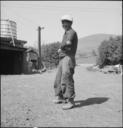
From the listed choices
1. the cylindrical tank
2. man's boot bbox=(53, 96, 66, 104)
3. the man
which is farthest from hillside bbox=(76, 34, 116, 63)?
the man

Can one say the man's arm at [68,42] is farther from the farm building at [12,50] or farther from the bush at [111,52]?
the bush at [111,52]

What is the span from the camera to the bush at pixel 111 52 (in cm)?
2590

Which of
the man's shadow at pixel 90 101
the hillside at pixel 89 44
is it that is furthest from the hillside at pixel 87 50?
the man's shadow at pixel 90 101

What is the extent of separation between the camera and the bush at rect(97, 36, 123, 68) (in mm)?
25898

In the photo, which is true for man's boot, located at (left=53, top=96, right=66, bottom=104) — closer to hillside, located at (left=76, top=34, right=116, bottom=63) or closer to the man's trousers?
the man's trousers

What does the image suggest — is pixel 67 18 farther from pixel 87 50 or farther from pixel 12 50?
pixel 87 50

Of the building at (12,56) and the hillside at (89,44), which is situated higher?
the hillside at (89,44)

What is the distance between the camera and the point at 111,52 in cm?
2697

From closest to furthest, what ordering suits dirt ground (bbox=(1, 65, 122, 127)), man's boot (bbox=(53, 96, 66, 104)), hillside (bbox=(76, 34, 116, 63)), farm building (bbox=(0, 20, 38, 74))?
dirt ground (bbox=(1, 65, 122, 127)) < man's boot (bbox=(53, 96, 66, 104)) < farm building (bbox=(0, 20, 38, 74)) < hillside (bbox=(76, 34, 116, 63))

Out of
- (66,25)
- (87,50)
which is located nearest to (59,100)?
(66,25)

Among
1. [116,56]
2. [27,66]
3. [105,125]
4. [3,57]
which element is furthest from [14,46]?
[105,125]

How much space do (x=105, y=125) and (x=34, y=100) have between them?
1943mm

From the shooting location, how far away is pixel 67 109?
15.8 ft

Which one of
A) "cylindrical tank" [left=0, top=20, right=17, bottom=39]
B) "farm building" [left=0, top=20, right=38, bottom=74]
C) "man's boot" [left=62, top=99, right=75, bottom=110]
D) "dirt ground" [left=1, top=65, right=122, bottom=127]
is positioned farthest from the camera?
"cylindrical tank" [left=0, top=20, right=17, bottom=39]
